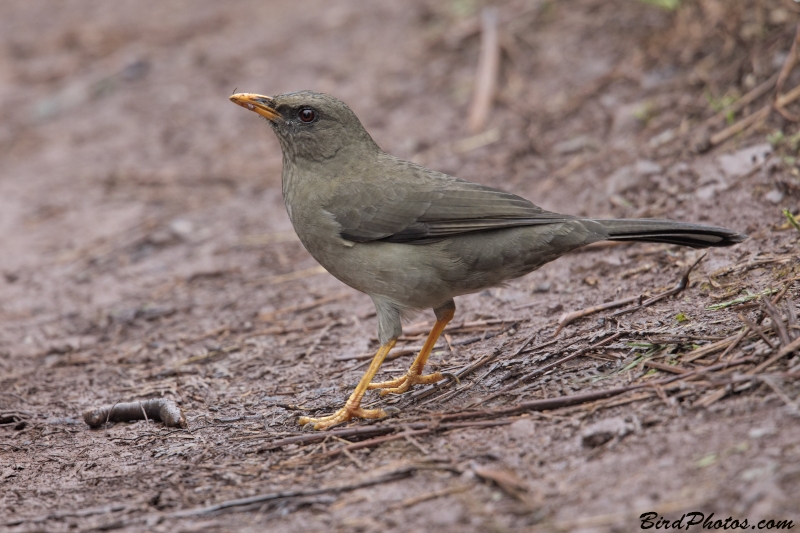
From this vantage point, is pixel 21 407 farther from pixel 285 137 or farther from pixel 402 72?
pixel 402 72

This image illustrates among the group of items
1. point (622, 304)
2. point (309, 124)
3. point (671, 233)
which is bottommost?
point (622, 304)

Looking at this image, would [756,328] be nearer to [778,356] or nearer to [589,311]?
[778,356]

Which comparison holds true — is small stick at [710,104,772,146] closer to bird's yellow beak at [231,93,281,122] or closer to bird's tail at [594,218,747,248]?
bird's tail at [594,218,747,248]

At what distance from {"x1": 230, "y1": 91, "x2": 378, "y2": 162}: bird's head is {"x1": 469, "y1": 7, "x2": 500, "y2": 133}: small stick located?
160 inches

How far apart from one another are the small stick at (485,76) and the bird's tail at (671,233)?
16.6ft

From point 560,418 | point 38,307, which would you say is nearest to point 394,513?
point 560,418

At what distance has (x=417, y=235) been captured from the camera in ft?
18.0

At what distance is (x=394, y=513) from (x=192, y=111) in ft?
31.7

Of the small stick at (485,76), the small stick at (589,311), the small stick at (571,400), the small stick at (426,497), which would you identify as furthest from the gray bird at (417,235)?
the small stick at (485,76)

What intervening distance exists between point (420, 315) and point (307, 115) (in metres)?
2.14

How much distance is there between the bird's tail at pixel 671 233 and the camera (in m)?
4.93

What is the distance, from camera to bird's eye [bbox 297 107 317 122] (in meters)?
6.12

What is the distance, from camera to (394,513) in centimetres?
371

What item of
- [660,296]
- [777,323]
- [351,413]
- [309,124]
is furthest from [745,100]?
[351,413]
